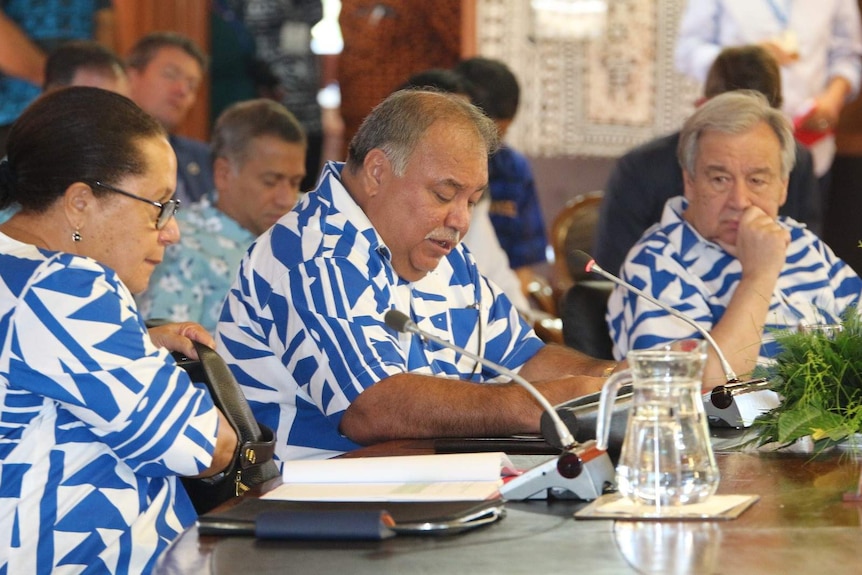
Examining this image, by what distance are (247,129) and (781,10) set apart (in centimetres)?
266

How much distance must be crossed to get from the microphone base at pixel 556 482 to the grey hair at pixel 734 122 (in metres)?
1.64

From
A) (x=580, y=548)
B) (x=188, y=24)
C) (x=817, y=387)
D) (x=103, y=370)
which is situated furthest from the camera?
(x=188, y=24)

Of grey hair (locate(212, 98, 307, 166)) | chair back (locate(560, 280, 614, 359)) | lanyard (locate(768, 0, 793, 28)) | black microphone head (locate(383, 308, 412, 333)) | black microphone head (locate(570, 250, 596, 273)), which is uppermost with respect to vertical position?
lanyard (locate(768, 0, 793, 28))

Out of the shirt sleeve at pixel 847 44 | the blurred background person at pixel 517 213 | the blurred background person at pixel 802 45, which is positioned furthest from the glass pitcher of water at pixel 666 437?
the shirt sleeve at pixel 847 44

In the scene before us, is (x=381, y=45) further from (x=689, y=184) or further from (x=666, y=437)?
(x=666, y=437)

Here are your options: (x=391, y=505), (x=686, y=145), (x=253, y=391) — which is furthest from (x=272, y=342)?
(x=686, y=145)

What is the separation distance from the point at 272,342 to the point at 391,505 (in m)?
0.86

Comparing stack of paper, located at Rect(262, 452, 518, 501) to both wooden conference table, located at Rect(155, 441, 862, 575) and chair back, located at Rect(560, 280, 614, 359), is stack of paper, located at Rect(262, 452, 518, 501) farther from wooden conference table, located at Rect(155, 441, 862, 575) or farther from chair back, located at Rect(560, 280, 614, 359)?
chair back, located at Rect(560, 280, 614, 359)

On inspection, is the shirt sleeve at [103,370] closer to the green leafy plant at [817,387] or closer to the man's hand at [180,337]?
the man's hand at [180,337]

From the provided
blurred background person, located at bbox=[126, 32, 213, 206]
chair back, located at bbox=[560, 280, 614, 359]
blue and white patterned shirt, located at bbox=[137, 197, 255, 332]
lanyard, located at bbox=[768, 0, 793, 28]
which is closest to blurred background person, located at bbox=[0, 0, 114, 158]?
blurred background person, located at bbox=[126, 32, 213, 206]

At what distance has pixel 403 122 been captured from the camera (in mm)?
2404

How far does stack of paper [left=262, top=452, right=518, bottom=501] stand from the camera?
60.8 inches

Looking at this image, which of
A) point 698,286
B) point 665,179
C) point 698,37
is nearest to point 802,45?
point 698,37

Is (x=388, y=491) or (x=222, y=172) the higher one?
(x=222, y=172)
